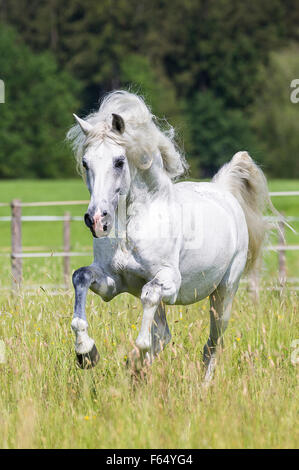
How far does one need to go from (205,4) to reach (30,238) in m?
31.2

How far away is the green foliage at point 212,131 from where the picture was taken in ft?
152

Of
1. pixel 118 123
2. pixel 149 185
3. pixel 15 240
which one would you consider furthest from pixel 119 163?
pixel 15 240

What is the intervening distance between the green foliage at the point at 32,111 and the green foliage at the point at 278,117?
11659 mm

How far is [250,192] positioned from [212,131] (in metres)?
41.6

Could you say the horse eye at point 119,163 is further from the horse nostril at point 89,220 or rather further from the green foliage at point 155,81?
the green foliage at point 155,81

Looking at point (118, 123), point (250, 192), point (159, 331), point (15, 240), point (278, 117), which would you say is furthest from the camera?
point (278, 117)

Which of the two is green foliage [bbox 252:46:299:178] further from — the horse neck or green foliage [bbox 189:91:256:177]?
the horse neck

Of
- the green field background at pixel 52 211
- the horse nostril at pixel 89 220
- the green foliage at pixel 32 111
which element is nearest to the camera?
Result: the horse nostril at pixel 89 220

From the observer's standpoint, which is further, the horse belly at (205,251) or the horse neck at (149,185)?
the horse belly at (205,251)

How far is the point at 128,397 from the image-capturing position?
12.4 ft

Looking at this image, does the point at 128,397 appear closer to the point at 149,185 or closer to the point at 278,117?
the point at 149,185

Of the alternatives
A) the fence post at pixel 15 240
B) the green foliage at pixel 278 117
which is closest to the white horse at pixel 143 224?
the fence post at pixel 15 240

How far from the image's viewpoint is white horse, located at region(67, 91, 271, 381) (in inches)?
156
